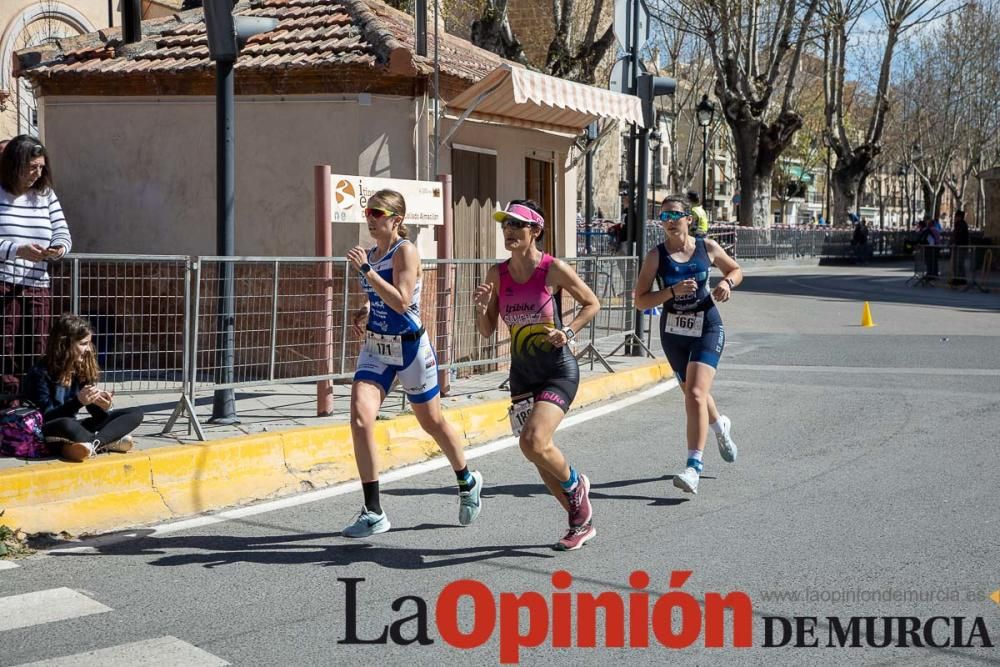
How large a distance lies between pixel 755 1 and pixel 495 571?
3584cm

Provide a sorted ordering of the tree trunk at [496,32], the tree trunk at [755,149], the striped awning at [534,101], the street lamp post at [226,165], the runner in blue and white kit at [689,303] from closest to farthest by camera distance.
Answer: the runner in blue and white kit at [689,303] → the street lamp post at [226,165] → the striped awning at [534,101] → the tree trunk at [496,32] → the tree trunk at [755,149]

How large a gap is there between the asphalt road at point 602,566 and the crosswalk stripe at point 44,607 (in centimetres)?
2

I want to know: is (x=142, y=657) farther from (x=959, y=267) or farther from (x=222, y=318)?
(x=959, y=267)

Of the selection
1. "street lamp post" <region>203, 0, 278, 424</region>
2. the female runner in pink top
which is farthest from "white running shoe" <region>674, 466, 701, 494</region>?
"street lamp post" <region>203, 0, 278, 424</region>

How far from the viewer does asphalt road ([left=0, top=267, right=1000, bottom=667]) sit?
486 cm

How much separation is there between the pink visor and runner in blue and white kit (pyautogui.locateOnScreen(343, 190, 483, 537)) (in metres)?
0.56

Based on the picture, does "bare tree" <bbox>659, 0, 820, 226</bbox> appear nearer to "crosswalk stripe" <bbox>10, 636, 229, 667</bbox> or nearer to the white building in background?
the white building in background

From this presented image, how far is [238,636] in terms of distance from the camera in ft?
16.2

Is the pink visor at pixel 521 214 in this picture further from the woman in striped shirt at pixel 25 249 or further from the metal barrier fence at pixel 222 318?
the woman in striped shirt at pixel 25 249

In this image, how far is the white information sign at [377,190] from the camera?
30.9ft

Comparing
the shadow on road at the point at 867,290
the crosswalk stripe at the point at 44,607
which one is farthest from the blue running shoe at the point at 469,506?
the shadow on road at the point at 867,290

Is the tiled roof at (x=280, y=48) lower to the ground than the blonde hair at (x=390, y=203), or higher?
higher

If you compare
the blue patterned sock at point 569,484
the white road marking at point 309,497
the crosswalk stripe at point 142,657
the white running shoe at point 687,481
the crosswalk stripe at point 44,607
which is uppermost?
the blue patterned sock at point 569,484

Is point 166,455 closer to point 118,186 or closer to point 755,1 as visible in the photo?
point 118,186
